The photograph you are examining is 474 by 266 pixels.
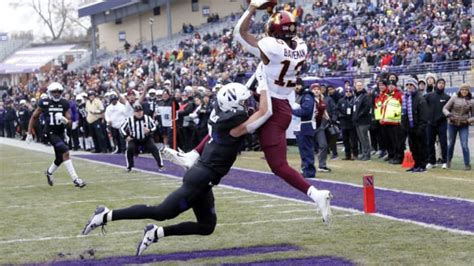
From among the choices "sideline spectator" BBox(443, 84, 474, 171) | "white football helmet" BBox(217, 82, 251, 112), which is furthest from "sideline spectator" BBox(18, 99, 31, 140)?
"white football helmet" BBox(217, 82, 251, 112)

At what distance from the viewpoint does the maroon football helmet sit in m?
8.07

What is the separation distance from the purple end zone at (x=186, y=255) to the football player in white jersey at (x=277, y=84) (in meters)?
0.53

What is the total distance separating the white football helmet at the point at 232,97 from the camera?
7.32m

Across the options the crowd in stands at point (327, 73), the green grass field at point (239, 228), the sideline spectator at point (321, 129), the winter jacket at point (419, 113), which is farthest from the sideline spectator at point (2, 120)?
the winter jacket at point (419, 113)

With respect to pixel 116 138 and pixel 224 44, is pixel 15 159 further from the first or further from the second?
pixel 224 44

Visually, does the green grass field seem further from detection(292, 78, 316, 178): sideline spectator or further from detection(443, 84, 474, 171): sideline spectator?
detection(443, 84, 474, 171): sideline spectator

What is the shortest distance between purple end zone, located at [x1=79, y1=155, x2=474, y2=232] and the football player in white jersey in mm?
1763

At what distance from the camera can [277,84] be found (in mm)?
8305

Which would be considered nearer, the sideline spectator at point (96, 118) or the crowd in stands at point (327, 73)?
the crowd in stands at point (327, 73)

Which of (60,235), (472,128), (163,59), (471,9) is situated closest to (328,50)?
(471,9)

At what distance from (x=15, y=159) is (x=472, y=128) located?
12.3 m

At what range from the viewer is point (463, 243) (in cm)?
771

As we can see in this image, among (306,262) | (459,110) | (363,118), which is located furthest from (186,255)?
(363,118)

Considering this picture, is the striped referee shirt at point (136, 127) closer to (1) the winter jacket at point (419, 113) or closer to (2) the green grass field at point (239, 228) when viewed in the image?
(2) the green grass field at point (239, 228)
